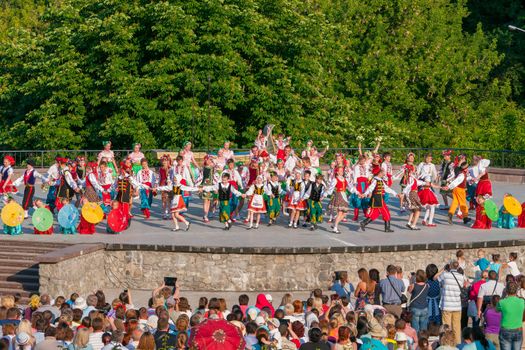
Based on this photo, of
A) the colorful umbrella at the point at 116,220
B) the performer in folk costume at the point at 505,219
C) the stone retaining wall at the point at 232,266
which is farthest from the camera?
the performer in folk costume at the point at 505,219

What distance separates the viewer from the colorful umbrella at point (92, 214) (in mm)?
30222

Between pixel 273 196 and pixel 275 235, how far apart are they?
1.46m

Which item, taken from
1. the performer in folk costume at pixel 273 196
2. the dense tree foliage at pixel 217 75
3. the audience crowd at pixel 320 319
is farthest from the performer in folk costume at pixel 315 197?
the dense tree foliage at pixel 217 75

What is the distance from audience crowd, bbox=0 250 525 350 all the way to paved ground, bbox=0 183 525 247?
6057 mm

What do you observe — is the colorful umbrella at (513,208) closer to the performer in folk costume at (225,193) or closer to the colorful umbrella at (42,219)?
the performer in folk costume at (225,193)

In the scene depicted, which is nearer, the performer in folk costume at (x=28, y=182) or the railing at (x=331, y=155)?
the performer in folk costume at (x=28, y=182)

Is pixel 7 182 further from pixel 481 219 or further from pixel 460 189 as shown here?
pixel 481 219

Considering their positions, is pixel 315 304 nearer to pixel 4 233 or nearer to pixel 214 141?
pixel 4 233

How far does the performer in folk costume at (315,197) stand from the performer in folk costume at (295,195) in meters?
0.16

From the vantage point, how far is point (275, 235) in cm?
Answer: 3050

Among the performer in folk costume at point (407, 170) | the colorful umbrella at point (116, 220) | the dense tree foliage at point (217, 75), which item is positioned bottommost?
the colorful umbrella at point (116, 220)

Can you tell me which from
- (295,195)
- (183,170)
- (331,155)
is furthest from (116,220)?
(331,155)

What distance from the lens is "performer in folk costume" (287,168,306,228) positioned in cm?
3095

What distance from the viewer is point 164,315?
18.8m
